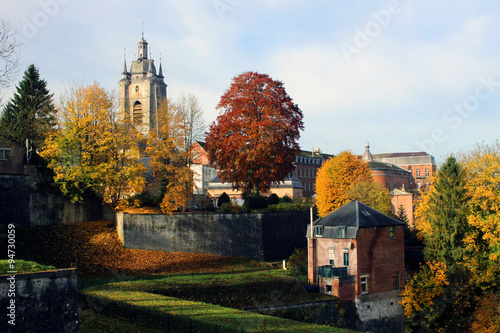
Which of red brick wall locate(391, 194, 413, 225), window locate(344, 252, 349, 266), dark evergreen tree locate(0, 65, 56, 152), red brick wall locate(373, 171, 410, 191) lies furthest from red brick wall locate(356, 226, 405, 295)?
red brick wall locate(373, 171, 410, 191)

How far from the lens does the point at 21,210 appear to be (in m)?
33.7

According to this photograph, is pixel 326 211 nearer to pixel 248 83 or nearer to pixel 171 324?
pixel 248 83

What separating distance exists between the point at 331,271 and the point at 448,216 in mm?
9366

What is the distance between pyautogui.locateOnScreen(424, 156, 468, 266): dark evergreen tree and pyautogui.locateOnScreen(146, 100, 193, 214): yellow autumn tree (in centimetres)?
1746

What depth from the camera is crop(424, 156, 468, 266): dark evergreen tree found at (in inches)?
1264

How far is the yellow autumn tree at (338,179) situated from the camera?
47812 millimetres

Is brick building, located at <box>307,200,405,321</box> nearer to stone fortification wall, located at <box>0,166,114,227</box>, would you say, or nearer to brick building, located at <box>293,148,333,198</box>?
stone fortification wall, located at <box>0,166,114,227</box>

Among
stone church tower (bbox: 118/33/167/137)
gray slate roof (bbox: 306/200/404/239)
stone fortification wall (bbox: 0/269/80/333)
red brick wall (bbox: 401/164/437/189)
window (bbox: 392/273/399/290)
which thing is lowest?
window (bbox: 392/273/399/290)

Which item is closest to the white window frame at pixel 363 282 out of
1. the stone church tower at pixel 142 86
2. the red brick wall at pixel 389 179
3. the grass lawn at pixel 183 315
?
the grass lawn at pixel 183 315

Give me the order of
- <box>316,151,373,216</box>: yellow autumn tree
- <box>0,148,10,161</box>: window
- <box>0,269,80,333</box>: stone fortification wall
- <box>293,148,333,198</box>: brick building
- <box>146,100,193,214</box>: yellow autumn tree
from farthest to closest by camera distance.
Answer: <box>293,148,333,198</box>: brick building
<box>316,151,373,216</box>: yellow autumn tree
<box>146,100,193,214</box>: yellow autumn tree
<box>0,148,10,161</box>: window
<box>0,269,80,333</box>: stone fortification wall

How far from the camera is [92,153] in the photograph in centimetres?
3481

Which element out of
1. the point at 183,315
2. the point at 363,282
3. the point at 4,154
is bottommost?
the point at 363,282

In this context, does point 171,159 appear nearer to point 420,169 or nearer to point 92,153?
point 92,153

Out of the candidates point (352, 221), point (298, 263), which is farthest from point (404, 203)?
point (352, 221)
